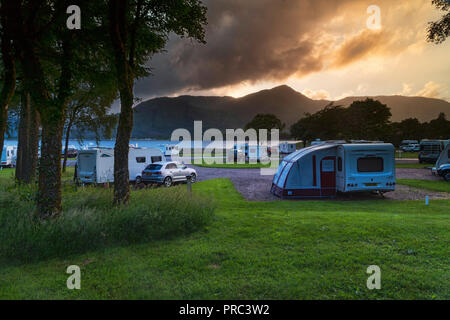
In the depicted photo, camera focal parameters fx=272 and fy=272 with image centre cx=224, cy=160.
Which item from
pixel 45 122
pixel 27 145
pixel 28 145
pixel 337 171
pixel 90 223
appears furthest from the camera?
pixel 337 171

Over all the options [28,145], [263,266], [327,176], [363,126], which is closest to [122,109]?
[263,266]

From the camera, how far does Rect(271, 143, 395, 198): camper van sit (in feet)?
45.6

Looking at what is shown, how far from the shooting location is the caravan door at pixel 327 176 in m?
14.6

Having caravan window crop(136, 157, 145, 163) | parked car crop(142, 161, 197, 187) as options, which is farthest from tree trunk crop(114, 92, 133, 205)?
caravan window crop(136, 157, 145, 163)

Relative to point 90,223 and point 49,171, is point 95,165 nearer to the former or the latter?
point 49,171

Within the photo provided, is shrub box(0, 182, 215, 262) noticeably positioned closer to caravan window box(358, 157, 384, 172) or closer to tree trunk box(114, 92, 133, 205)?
tree trunk box(114, 92, 133, 205)

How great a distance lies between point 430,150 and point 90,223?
1551 inches

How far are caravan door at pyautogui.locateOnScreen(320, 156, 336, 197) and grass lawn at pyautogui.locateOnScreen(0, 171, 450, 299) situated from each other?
7.27 metres

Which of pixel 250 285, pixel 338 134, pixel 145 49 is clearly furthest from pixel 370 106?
pixel 250 285

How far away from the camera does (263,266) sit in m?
4.79

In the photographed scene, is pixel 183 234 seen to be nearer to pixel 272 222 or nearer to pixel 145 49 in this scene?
pixel 272 222

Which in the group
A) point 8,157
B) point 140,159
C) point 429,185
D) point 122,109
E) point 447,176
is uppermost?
point 122,109

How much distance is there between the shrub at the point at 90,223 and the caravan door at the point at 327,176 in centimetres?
842

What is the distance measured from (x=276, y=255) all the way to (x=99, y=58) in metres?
8.87
